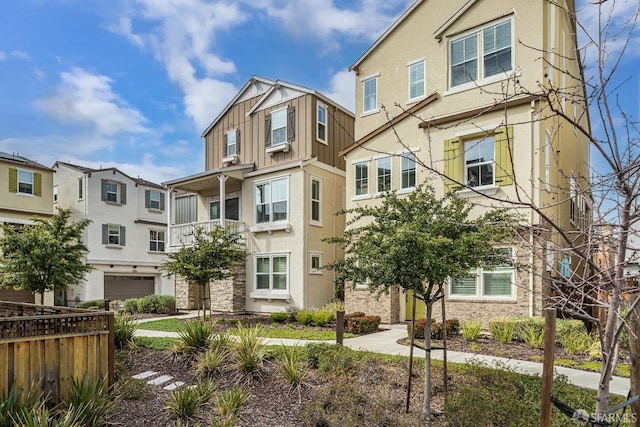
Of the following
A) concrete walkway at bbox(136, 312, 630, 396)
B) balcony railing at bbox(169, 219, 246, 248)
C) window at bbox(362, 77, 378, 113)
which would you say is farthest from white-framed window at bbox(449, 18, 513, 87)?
balcony railing at bbox(169, 219, 246, 248)

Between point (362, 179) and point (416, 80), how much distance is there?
4.11 meters

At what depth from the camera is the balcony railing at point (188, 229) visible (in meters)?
19.6

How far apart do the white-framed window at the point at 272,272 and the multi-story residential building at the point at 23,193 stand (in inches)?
528

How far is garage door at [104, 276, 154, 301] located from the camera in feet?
92.4

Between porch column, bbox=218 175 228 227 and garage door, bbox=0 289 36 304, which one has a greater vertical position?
porch column, bbox=218 175 228 227

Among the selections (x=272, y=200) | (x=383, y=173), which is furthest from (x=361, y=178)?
(x=272, y=200)

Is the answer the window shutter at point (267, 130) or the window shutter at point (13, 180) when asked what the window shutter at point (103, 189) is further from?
the window shutter at point (267, 130)

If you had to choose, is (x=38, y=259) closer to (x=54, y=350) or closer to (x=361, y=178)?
(x=54, y=350)

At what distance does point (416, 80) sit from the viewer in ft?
52.0

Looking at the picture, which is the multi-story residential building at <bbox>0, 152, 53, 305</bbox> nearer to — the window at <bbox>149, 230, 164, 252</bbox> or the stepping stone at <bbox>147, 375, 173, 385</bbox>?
the window at <bbox>149, 230, 164, 252</bbox>

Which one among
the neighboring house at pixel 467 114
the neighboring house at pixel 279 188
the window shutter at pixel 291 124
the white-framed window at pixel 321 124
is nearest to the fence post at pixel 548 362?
the neighboring house at pixel 467 114

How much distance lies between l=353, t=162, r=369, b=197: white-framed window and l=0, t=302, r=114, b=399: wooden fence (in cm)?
1117

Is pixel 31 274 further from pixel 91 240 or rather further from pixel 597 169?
pixel 597 169

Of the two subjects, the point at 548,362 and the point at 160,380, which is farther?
the point at 160,380
